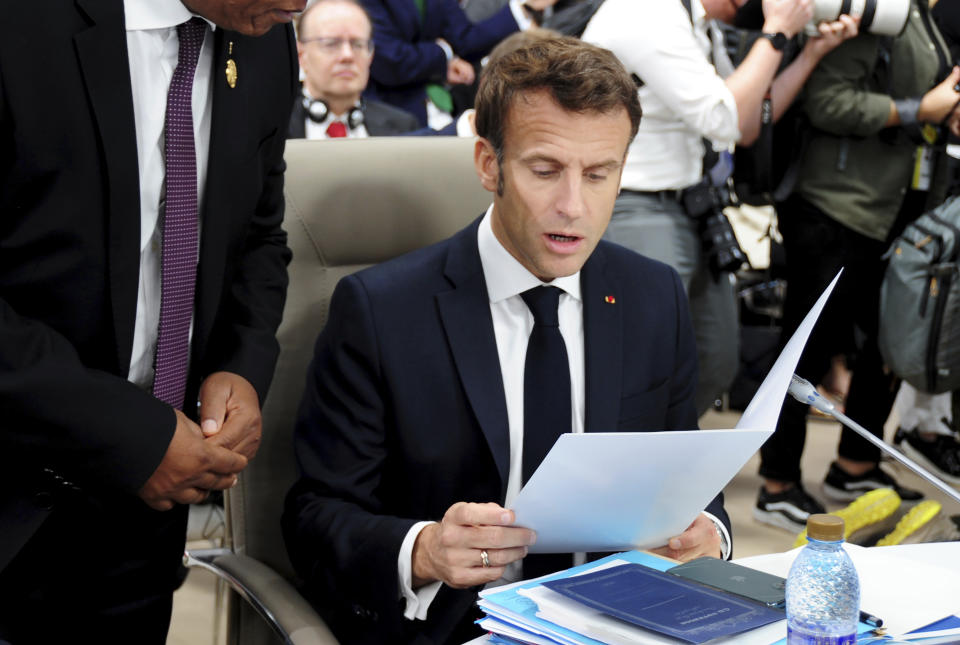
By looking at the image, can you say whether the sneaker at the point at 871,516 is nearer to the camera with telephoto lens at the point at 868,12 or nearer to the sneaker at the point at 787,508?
the sneaker at the point at 787,508

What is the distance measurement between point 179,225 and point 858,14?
2.05m

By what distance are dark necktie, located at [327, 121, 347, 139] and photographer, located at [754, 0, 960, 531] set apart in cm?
129

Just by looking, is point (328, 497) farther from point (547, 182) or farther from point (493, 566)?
point (547, 182)

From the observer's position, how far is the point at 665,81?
2461 millimetres

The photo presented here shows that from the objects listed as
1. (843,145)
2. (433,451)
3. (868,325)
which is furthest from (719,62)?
(433,451)

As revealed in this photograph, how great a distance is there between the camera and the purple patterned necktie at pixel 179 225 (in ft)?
4.29

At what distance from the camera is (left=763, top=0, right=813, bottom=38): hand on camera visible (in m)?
2.63

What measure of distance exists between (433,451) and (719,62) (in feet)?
Result: 5.69

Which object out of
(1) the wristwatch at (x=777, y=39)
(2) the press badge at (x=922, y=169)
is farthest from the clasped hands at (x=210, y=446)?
(2) the press badge at (x=922, y=169)

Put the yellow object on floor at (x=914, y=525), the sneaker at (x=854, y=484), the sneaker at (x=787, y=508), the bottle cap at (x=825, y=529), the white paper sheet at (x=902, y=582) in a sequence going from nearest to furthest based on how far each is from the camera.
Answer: the bottle cap at (x=825, y=529)
the white paper sheet at (x=902, y=582)
the yellow object on floor at (x=914, y=525)
the sneaker at (x=787, y=508)
the sneaker at (x=854, y=484)

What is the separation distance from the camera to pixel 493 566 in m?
1.17

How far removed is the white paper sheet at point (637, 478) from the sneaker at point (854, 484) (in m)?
2.27

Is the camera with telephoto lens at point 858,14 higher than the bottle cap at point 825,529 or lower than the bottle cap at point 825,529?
higher

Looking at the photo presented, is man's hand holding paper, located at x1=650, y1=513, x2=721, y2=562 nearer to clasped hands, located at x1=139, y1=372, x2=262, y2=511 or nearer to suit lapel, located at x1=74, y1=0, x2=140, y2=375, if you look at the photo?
clasped hands, located at x1=139, y1=372, x2=262, y2=511
